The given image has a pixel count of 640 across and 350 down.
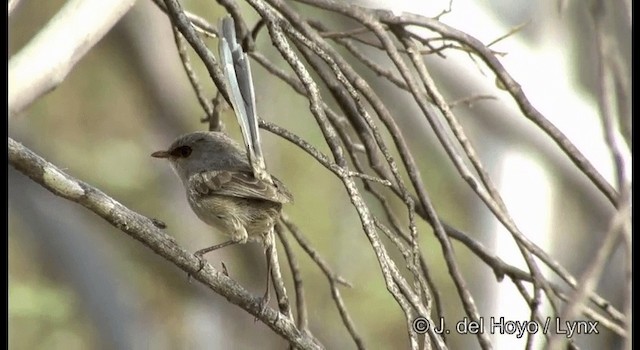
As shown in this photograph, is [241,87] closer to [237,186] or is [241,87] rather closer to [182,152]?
[237,186]

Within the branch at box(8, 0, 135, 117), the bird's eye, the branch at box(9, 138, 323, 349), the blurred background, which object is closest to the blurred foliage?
the blurred background

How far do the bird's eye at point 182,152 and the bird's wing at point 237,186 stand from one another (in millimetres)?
62

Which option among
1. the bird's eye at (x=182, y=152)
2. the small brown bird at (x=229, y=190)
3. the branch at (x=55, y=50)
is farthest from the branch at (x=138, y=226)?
the bird's eye at (x=182, y=152)

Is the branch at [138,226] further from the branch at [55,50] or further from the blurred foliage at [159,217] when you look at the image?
the blurred foliage at [159,217]

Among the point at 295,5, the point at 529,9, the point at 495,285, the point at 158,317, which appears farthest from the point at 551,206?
the point at 158,317

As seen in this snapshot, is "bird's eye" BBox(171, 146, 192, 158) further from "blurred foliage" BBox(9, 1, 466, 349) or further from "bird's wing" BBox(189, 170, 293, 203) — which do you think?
"blurred foliage" BBox(9, 1, 466, 349)

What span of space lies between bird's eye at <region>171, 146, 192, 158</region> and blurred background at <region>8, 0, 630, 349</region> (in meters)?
0.21

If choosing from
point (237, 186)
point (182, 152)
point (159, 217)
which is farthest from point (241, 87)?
point (159, 217)

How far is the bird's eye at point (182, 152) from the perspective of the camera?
1.44 metres

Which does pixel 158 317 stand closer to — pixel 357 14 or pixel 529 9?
pixel 357 14

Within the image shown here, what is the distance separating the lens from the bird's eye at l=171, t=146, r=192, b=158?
144cm

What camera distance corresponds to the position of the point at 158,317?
66.2 inches

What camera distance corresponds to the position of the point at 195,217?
180 cm
